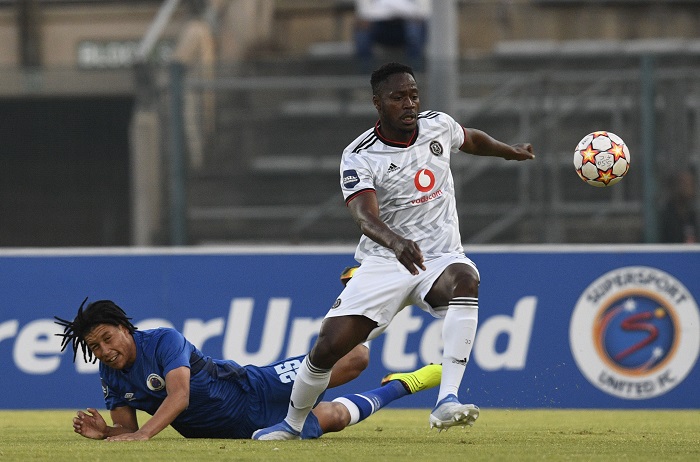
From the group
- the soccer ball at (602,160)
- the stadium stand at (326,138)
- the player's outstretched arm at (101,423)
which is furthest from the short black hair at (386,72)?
the stadium stand at (326,138)

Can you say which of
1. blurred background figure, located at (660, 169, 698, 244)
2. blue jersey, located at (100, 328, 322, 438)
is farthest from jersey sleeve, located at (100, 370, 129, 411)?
blurred background figure, located at (660, 169, 698, 244)

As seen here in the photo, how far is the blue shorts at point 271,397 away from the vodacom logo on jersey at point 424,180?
1.27 m

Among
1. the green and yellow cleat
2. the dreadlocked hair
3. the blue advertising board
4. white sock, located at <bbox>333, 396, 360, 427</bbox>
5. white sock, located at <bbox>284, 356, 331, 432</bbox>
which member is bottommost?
the blue advertising board

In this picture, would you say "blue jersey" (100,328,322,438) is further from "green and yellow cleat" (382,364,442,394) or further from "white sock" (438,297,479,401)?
"white sock" (438,297,479,401)

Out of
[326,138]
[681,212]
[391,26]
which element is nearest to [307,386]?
[326,138]

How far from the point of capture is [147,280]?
11266mm

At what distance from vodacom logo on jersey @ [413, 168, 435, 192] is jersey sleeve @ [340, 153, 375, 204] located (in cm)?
26

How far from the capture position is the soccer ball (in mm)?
7816

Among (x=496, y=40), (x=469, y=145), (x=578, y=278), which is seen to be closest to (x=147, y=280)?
(x=578, y=278)

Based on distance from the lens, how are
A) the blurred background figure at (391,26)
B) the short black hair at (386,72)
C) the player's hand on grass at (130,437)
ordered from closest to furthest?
the player's hand on grass at (130,437), the short black hair at (386,72), the blurred background figure at (391,26)

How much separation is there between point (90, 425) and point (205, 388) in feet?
2.07

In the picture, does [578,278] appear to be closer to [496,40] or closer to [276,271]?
[276,271]

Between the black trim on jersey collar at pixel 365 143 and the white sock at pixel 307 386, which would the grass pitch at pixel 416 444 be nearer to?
the white sock at pixel 307 386

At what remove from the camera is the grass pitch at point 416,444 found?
6148 mm
